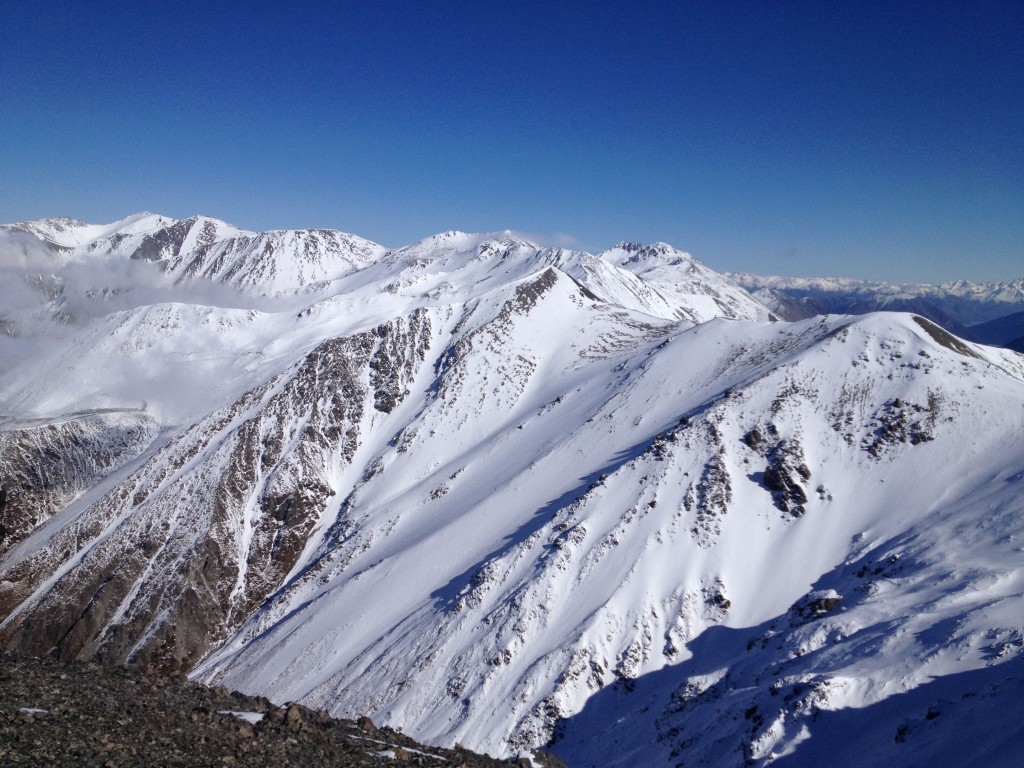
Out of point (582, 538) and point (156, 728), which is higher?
point (156, 728)

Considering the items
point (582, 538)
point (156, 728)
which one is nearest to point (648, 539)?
point (582, 538)

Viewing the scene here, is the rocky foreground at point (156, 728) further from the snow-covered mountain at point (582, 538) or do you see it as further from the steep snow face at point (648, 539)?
the steep snow face at point (648, 539)

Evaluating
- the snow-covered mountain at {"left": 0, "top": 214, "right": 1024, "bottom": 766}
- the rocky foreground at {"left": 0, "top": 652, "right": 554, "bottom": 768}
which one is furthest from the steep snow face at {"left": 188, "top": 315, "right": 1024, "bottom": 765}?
the rocky foreground at {"left": 0, "top": 652, "right": 554, "bottom": 768}

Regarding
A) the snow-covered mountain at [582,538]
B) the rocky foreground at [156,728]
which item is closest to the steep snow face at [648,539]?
the snow-covered mountain at [582,538]

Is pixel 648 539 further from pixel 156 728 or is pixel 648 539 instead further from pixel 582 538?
pixel 156 728

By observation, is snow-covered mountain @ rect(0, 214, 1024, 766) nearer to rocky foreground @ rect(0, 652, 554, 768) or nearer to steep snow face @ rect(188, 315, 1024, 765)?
steep snow face @ rect(188, 315, 1024, 765)
